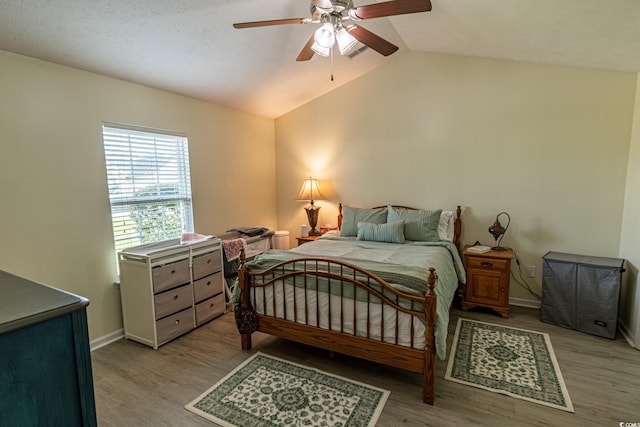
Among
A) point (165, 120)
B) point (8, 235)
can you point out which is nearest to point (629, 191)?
point (165, 120)

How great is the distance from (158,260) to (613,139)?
4.33m

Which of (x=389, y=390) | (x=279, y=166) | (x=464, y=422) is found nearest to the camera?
(x=464, y=422)

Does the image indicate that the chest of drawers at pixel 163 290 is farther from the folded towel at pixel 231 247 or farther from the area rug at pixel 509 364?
the area rug at pixel 509 364

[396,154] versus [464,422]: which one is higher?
[396,154]

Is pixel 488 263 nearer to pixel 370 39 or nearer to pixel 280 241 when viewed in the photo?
pixel 370 39

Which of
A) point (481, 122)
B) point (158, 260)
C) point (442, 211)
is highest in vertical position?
point (481, 122)

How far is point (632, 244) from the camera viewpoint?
283 cm

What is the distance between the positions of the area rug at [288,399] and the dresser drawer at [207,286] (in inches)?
39.1

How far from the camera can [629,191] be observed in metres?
2.94

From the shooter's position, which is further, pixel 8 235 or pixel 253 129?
pixel 253 129

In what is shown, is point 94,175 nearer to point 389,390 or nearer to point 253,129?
point 253,129

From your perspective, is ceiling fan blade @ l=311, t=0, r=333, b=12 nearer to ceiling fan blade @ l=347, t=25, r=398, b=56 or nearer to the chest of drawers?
ceiling fan blade @ l=347, t=25, r=398, b=56

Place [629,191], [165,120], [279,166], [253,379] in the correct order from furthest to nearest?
[279,166], [165,120], [629,191], [253,379]

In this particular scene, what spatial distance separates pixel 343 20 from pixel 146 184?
2.38m
